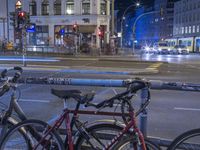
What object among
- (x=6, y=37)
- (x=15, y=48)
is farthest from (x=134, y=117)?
(x=6, y=37)

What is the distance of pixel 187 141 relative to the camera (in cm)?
380

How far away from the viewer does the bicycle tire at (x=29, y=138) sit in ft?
13.8

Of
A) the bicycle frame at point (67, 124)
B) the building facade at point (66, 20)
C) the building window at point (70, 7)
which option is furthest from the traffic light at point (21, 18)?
the building window at point (70, 7)

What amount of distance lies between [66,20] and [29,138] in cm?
5540

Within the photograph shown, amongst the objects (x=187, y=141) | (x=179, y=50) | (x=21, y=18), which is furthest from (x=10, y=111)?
(x=179, y=50)

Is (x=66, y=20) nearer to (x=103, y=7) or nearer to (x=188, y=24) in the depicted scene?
(x=103, y=7)

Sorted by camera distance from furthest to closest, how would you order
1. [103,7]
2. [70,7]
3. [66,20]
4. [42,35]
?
[42,35], [103,7], [70,7], [66,20]

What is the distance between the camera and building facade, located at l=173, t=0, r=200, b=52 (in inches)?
3118

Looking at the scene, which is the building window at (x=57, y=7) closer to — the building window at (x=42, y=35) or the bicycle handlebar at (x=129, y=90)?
the building window at (x=42, y=35)

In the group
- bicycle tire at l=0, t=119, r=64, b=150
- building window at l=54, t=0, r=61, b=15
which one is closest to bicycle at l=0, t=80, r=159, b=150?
bicycle tire at l=0, t=119, r=64, b=150

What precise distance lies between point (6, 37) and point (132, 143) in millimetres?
62496

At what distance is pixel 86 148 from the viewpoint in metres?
4.25

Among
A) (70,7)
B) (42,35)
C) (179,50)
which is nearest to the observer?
(70,7)

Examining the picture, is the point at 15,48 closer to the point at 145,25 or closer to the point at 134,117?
the point at 134,117
